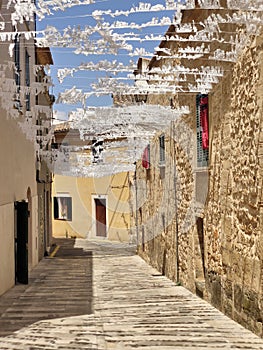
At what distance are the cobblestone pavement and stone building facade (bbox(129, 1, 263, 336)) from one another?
1.35 feet

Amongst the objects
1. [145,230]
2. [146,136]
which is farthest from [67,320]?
[145,230]

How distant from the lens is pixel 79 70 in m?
6.99

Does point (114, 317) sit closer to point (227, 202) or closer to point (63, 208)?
point (227, 202)

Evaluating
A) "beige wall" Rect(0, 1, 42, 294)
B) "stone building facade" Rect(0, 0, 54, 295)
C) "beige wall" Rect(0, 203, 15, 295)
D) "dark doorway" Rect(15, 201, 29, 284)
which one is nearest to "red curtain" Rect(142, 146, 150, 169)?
"stone building facade" Rect(0, 0, 54, 295)

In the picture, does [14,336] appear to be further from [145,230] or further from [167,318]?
[145,230]

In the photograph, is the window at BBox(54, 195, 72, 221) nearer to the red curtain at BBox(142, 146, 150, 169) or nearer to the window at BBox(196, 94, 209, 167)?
the red curtain at BBox(142, 146, 150, 169)

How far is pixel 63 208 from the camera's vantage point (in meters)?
28.7

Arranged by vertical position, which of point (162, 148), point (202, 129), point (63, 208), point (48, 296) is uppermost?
point (202, 129)

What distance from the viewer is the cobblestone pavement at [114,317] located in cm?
636

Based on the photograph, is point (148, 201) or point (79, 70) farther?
point (148, 201)

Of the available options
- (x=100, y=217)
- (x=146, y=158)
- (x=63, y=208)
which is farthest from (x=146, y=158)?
(x=63, y=208)

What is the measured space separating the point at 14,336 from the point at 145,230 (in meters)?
11.8

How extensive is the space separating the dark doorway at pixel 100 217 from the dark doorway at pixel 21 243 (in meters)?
14.7

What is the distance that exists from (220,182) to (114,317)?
8.93ft
